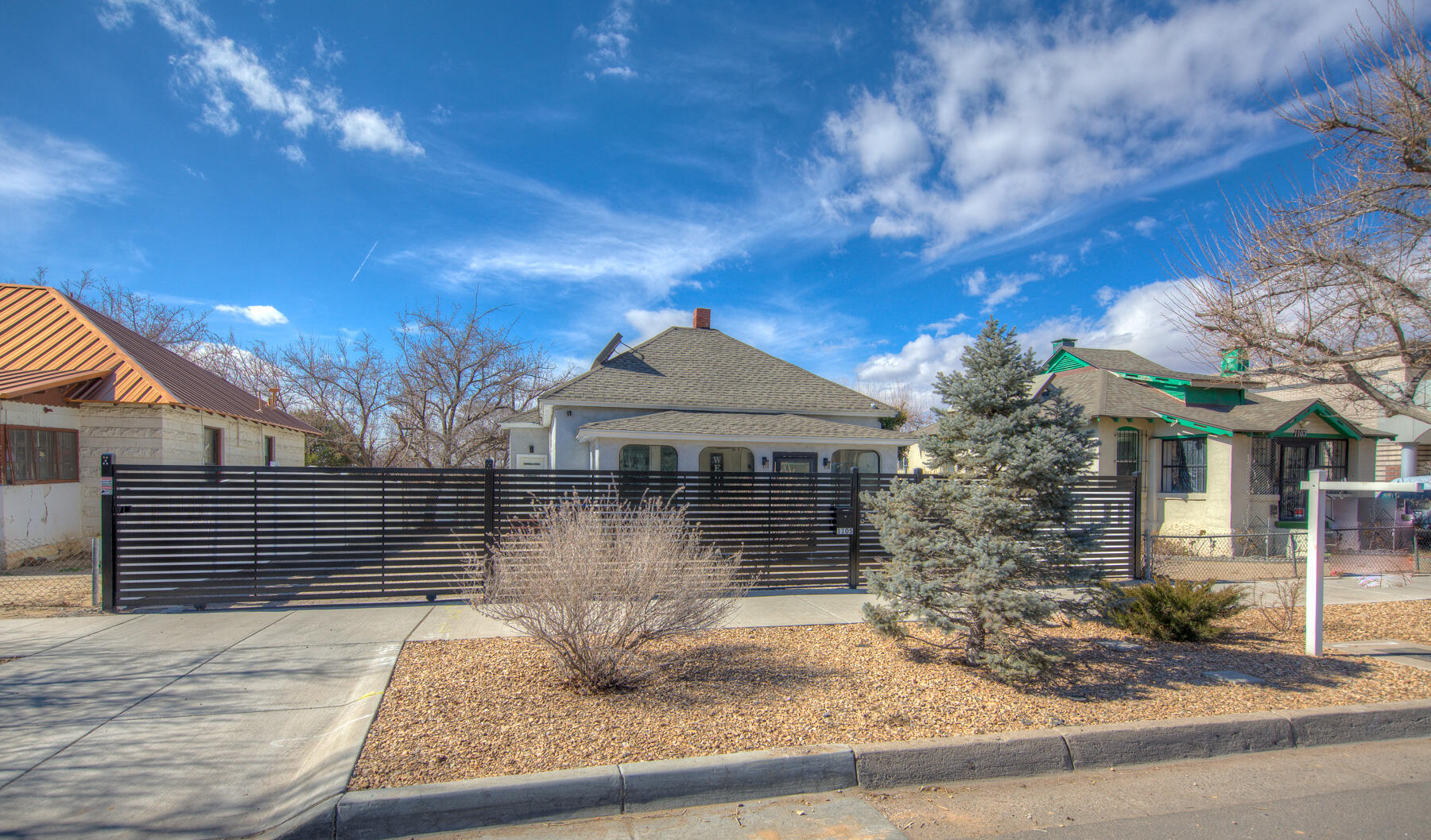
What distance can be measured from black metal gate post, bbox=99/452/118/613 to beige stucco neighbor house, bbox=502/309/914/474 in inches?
317

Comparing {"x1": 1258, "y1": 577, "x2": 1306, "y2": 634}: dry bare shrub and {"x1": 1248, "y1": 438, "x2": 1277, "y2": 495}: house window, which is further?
{"x1": 1248, "y1": 438, "x2": 1277, "y2": 495}: house window

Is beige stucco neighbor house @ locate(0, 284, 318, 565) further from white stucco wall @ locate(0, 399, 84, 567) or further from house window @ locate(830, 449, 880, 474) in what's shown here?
house window @ locate(830, 449, 880, 474)

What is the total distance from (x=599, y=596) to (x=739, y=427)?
10257 millimetres

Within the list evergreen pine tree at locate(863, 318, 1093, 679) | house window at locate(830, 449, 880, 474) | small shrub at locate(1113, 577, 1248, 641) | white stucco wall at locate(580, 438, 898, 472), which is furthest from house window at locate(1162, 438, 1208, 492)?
evergreen pine tree at locate(863, 318, 1093, 679)

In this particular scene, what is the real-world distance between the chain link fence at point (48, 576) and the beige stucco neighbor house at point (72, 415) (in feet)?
0.14

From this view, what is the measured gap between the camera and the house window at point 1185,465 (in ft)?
50.6

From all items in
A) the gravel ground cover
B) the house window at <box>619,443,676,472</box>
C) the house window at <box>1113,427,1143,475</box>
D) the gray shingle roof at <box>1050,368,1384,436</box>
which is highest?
the gray shingle roof at <box>1050,368,1384,436</box>

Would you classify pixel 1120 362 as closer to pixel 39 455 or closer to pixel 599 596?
pixel 599 596

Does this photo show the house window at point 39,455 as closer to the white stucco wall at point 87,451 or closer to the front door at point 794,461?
the white stucco wall at point 87,451

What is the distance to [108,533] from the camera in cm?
743

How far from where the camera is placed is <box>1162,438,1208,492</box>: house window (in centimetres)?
1541

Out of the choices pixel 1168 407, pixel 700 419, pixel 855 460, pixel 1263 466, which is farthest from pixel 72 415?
pixel 1263 466

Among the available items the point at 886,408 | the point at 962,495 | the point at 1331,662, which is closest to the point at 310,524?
the point at 962,495

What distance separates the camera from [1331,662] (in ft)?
20.7
